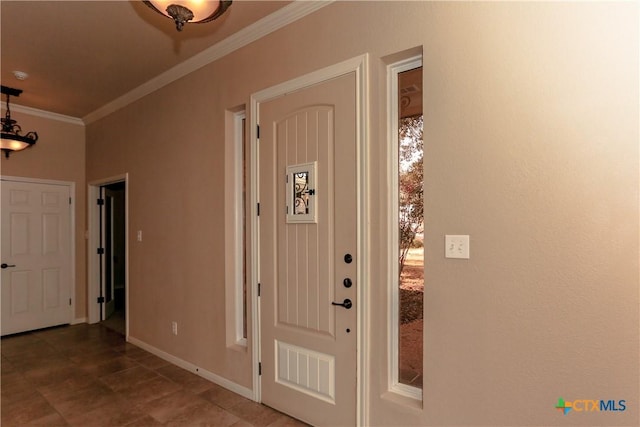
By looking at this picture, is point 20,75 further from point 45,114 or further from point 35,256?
point 35,256

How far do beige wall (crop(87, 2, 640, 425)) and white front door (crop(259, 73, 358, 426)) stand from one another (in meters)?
0.18

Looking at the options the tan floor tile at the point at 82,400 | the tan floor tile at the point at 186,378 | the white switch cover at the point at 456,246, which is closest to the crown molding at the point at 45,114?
the tan floor tile at the point at 82,400

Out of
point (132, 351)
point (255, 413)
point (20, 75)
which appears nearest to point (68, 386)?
point (132, 351)

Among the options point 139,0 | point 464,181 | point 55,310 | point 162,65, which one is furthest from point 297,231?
point 55,310

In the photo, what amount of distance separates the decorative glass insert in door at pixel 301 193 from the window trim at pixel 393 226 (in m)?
0.52

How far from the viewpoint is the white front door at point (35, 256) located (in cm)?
436

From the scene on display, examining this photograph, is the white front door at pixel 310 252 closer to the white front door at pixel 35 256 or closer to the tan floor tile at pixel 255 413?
the tan floor tile at pixel 255 413

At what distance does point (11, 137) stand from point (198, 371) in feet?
11.4

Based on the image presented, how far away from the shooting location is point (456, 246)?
5.88 feet

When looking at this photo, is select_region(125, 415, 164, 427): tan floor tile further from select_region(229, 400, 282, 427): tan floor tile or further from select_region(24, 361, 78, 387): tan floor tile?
select_region(24, 361, 78, 387): tan floor tile

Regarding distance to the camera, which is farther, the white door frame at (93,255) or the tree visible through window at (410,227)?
the white door frame at (93,255)

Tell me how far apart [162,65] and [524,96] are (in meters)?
3.16

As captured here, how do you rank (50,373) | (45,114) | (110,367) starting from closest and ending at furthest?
(50,373)
(110,367)
(45,114)

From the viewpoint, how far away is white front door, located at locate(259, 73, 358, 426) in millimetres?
2162
